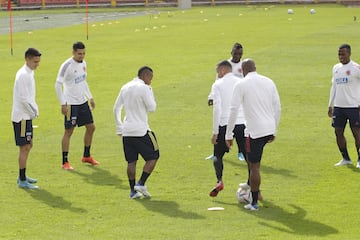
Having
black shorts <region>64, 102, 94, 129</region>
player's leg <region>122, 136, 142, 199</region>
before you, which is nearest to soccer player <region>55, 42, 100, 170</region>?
black shorts <region>64, 102, 94, 129</region>

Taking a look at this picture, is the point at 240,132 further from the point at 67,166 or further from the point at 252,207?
the point at 67,166

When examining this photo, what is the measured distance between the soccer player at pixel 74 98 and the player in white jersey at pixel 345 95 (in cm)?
440

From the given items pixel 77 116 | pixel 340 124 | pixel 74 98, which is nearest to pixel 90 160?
pixel 77 116

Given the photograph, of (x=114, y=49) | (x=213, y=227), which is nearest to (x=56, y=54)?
(x=114, y=49)

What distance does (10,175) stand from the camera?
647 inches

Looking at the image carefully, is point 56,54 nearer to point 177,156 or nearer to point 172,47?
point 172,47

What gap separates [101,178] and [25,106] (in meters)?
1.93

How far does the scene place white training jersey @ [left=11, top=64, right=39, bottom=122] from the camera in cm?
1510

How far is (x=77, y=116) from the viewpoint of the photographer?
1736cm

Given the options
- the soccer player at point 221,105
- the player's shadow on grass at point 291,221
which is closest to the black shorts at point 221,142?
the soccer player at point 221,105

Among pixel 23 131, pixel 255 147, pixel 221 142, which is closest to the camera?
pixel 255 147

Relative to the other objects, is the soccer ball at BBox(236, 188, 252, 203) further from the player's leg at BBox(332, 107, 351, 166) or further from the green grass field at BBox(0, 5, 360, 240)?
the player's leg at BBox(332, 107, 351, 166)

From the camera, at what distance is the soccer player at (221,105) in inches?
562

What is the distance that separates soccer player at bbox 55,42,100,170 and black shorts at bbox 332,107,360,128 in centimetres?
439
